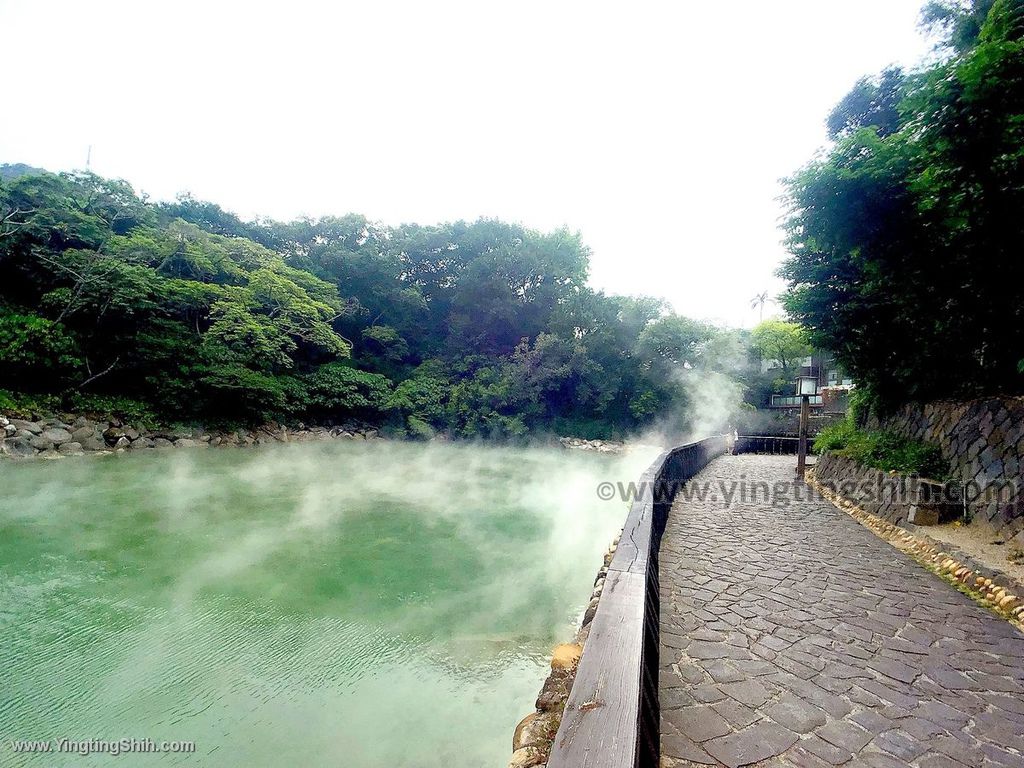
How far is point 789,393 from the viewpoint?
26.0 m

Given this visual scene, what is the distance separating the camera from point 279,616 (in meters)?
4.92

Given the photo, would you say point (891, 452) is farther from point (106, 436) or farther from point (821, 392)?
point (106, 436)

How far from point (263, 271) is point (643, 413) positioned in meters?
19.0

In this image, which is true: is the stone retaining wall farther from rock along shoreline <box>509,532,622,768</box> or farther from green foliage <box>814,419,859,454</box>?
rock along shoreline <box>509,532,622,768</box>

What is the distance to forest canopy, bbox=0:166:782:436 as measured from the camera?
14.6m

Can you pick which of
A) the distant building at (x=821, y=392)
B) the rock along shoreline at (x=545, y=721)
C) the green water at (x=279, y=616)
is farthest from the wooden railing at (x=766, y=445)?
the rock along shoreline at (x=545, y=721)

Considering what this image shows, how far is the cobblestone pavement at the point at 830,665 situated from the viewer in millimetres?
2029

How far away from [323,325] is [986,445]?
779 inches

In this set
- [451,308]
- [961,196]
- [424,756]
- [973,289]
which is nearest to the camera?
[424,756]

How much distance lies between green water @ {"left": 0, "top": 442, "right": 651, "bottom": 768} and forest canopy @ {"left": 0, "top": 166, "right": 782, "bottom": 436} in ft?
21.5

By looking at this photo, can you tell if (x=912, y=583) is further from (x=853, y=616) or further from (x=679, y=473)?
(x=679, y=473)

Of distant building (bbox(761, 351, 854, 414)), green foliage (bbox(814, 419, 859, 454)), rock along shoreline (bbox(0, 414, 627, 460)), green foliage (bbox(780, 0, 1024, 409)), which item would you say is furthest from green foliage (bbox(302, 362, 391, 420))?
green foliage (bbox(780, 0, 1024, 409))

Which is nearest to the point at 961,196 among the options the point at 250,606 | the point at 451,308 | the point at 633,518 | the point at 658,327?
the point at 633,518

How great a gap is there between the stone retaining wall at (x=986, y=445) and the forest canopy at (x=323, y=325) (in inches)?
673
